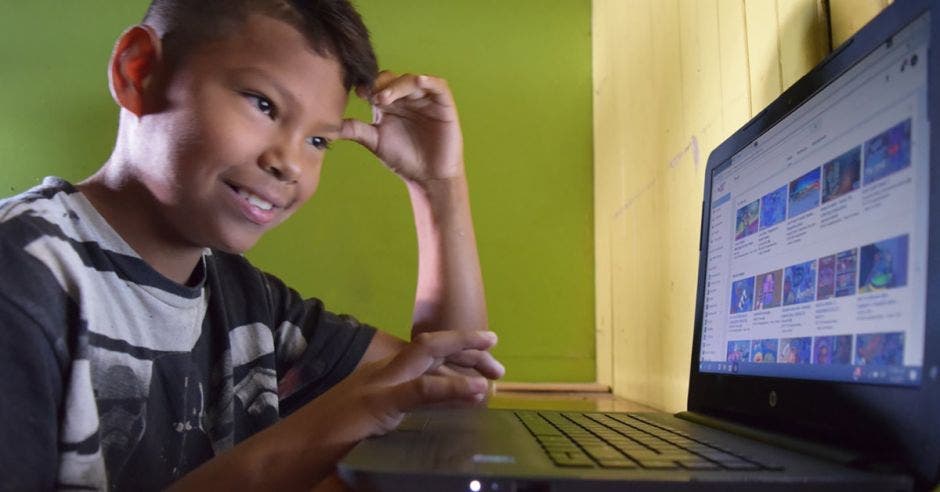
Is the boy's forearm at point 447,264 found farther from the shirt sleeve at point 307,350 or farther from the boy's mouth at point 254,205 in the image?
the boy's mouth at point 254,205

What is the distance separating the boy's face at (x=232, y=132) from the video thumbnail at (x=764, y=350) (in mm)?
488

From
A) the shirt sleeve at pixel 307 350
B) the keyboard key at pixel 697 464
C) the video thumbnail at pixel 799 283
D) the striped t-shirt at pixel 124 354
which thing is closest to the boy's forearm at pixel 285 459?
the striped t-shirt at pixel 124 354

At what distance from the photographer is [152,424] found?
2.36 ft

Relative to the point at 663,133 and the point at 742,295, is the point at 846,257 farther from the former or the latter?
the point at 663,133

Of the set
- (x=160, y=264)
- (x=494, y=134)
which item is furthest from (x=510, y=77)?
(x=160, y=264)

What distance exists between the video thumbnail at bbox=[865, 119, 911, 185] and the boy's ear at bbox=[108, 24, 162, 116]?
673 millimetres

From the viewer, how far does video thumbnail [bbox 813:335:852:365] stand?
0.44 meters

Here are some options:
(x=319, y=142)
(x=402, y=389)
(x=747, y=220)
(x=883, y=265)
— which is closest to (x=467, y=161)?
(x=319, y=142)

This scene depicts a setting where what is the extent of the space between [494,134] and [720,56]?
838 millimetres

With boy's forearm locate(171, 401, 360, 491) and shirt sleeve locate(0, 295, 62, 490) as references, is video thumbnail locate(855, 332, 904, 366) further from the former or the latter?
shirt sleeve locate(0, 295, 62, 490)

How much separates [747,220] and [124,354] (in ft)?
1.98

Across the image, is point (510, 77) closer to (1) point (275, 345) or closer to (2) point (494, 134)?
(2) point (494, 134)

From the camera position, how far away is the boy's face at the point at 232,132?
28.0 inches

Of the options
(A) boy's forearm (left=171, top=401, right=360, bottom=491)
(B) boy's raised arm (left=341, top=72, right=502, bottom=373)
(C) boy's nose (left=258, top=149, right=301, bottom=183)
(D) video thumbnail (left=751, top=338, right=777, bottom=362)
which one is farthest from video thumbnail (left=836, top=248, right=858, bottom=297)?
(B) boy's raised arm (left=341, top=72, right=502, bottom=373)
